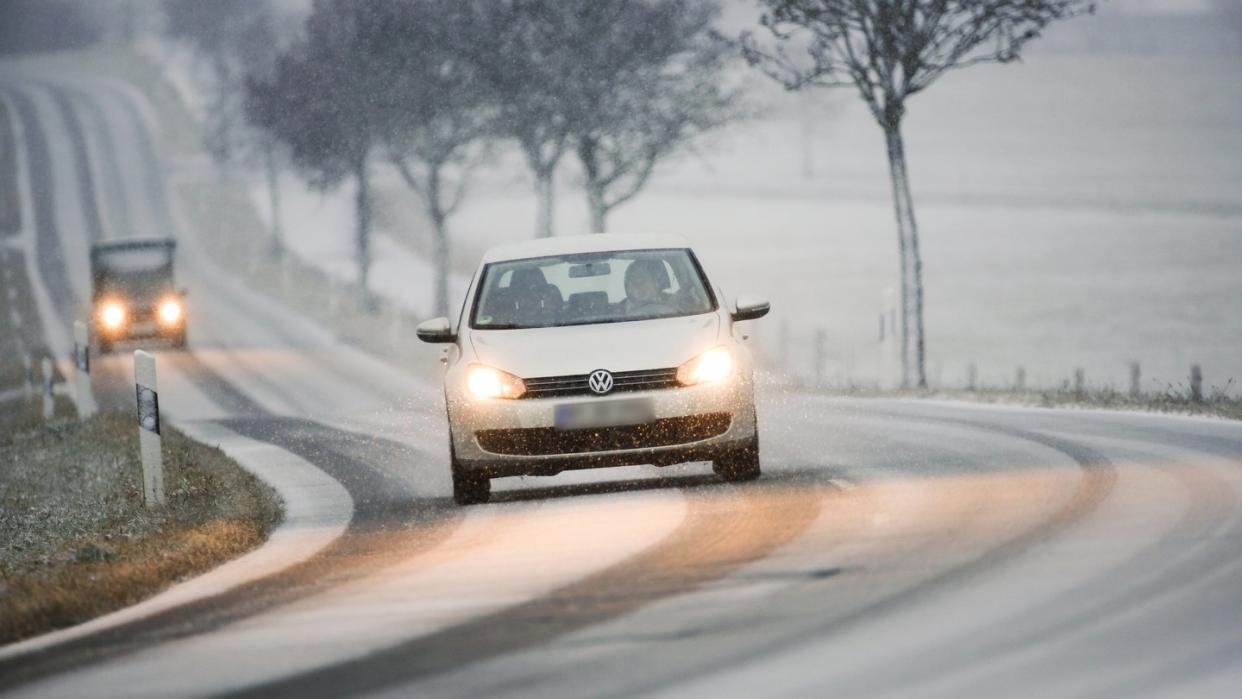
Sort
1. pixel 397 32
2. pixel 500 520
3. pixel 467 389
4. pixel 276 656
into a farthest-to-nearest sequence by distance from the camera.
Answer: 1. pixel 397 32
2. pixel 467 389
3. pixel 500 520
4. pixel 276 656

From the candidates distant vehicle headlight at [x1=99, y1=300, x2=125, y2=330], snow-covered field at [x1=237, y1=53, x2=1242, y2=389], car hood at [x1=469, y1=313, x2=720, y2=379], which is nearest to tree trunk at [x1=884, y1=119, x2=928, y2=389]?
snow-covered field at [x1=237, y1=53, x2=1242, y2=389]

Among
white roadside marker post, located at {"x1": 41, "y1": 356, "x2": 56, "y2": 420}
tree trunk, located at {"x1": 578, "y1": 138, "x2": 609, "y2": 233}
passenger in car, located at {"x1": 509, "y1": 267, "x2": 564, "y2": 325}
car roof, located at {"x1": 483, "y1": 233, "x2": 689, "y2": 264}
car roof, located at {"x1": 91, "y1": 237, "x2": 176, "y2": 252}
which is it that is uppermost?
tree trunk, located at {"x1": 578, "y1": 138, "x2": 609, "y2": 233}

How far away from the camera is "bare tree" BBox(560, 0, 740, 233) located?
4106 cm

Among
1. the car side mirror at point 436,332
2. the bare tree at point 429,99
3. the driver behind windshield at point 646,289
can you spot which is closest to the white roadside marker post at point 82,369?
the car side mirror at point 436,332

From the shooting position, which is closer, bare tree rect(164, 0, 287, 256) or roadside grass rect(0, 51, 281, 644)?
roadside grass rect(0, 51, 281, 644)

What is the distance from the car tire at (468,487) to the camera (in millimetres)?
12875

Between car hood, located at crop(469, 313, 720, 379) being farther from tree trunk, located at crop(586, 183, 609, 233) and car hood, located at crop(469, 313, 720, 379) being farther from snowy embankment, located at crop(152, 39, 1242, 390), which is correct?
tree trunk, located at crop(586, 183, 609, 233)

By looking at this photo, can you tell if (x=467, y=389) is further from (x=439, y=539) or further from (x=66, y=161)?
(x=66, y=161)

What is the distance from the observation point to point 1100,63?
5261 inches

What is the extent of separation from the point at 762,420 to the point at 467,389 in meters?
7.11

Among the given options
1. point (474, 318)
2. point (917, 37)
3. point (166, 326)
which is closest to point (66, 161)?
Result: point (166, 326)

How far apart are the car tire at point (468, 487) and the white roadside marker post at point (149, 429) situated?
7.99 feet

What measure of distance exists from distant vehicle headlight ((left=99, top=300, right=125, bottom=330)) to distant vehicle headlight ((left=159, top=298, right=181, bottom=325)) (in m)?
0.88

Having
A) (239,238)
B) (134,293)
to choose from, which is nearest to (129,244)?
(134,293)
